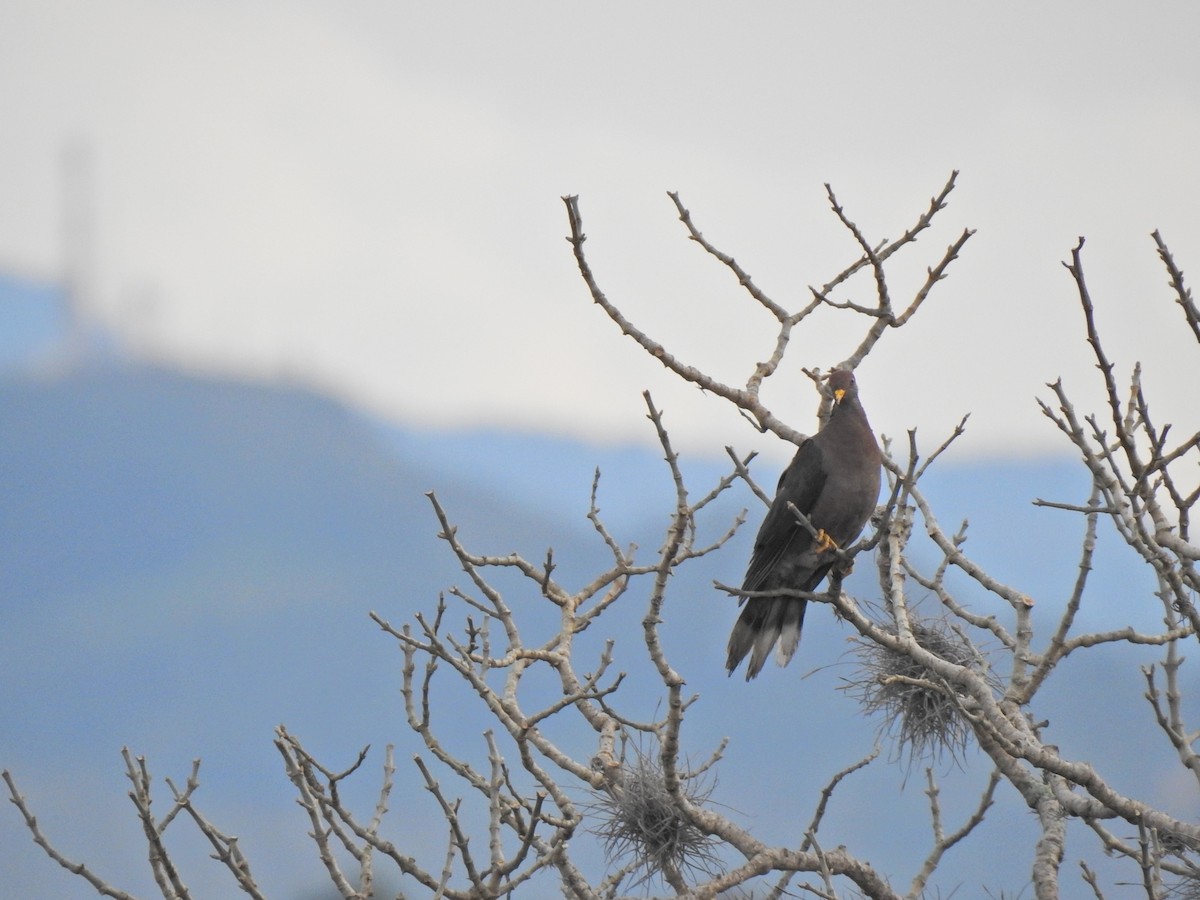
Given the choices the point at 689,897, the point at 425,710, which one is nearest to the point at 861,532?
the point at 689,897

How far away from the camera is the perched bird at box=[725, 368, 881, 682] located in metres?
4.80

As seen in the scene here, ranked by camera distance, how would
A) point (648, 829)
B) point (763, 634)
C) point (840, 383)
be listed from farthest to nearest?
1. point (840, 383)
2. point (763, 634)
3. point (648, 829)

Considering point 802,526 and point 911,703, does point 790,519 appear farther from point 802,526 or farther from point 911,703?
point 911,703

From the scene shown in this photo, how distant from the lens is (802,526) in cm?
481

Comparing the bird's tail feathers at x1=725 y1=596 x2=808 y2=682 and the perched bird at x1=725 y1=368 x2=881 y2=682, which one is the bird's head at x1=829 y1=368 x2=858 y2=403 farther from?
the bird's tail feathers at x1=725 y1=596 x2=808 y2=682

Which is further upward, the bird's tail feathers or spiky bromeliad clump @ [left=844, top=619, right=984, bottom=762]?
the bird's tail feathers

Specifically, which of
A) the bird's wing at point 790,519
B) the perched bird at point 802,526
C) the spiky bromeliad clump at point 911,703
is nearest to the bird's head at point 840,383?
the perched bird at point 802,526

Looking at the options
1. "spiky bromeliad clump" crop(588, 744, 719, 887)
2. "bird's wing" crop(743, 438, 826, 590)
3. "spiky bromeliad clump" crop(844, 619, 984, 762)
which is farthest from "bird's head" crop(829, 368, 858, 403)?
"spiky bromeliad clump" crop(588, 744, 719, 887)

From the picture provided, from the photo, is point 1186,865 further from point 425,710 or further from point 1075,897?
point 1075,897

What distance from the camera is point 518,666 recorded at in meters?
3.88

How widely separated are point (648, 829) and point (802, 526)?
134cm

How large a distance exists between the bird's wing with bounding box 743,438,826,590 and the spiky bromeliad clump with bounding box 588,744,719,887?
0.92 m

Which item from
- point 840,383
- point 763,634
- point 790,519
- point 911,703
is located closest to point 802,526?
point 790,519

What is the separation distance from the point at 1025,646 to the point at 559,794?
169cm
